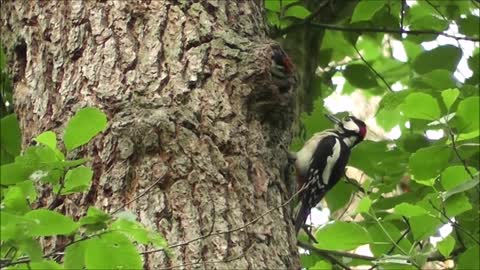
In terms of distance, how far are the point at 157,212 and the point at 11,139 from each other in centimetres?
120

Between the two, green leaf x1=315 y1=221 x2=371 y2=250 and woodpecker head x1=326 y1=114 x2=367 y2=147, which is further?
woodpecker head x1=326 y1=114 x2=367 y2=147

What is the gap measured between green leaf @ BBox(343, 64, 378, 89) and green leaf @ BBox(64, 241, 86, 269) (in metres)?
2.75

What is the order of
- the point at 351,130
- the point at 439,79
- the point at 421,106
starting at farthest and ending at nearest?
the point at 351,130, the point at 439,79, the point at 421,106

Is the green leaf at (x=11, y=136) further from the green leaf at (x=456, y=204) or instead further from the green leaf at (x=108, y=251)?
the green leaf at (x=108, y=251)

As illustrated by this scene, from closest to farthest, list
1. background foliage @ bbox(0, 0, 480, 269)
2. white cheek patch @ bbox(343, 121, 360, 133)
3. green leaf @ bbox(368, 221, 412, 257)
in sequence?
background foliage @ bbox(0, 0, 480, 269) → green leaf @ bbox(368, 221, 412, 257) → white cheek patch @ bbox(343, 121, 360, 133)

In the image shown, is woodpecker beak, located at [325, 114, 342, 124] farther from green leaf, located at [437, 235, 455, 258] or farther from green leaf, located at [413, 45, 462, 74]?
green leaf, located at [437, 235, 455, 258]

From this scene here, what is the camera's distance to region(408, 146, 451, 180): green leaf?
2955 millimetres

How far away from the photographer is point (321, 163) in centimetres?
424

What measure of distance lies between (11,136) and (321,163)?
1.58 metres

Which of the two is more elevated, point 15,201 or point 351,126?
point 351,126

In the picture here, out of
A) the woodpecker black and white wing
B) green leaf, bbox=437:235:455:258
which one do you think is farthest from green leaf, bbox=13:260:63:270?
the woodpecker black and white wing

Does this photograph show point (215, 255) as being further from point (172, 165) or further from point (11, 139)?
point (11, 139)

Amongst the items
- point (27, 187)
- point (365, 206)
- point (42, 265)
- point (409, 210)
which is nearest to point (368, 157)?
point (365, 206)

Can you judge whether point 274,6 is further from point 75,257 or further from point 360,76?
point 75,257
